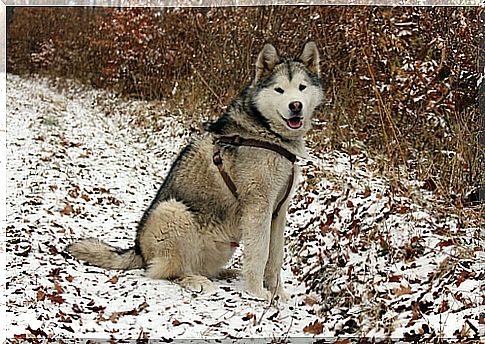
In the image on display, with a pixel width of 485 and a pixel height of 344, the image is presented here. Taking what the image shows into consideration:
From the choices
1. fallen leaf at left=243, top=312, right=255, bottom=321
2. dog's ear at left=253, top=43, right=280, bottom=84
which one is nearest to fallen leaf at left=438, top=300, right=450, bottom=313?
fallen leaf at left=243, top=312, right=255, bottom=321

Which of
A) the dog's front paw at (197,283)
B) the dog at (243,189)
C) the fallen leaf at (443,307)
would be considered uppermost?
the dog at (243,189)

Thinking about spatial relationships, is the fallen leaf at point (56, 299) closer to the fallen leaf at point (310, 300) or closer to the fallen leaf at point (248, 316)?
the fallen leaf at point (248, 316)

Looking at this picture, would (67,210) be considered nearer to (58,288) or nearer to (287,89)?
(58,288)

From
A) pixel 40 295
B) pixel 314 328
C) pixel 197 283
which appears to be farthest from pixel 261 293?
pixel 40 295

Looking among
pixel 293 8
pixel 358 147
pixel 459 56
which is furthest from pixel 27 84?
pixel 459 56

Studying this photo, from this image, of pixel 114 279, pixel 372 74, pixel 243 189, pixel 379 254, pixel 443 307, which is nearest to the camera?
pixel 443 307

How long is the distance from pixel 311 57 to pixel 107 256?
2.01 m

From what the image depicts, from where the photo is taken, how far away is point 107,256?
4.54m

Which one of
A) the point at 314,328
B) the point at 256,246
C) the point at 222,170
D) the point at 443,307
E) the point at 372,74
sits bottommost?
the point at 314,328

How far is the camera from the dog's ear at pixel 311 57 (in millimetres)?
4172

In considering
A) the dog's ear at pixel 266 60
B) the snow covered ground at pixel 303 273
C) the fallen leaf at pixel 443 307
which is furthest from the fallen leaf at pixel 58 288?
the fallen leaf at pixel 443 307

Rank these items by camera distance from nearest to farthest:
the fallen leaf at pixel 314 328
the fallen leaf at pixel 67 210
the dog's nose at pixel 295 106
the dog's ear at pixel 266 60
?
1. the fallen leaf at pixel 314 328
2. the dog's nose at pixel 295 106
3. the dog's ear at pixel 266 60
4. the fallen leaf at pixel 67 210

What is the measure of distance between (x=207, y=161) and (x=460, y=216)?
72.5 inches

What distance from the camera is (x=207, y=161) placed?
171 inches
